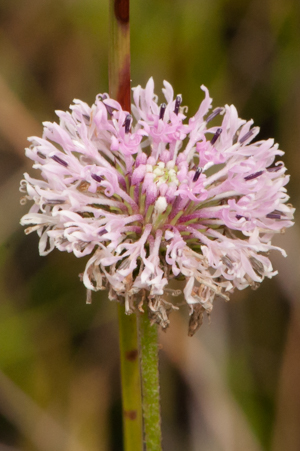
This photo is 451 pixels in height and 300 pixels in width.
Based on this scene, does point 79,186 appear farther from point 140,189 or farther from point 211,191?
point 211,191

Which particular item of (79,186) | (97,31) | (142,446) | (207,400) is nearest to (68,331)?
(207,400)

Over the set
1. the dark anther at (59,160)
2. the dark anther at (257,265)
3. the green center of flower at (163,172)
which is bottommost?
the dark anther at (257,265)

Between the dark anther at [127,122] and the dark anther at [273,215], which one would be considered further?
the dark anther at [273,215]

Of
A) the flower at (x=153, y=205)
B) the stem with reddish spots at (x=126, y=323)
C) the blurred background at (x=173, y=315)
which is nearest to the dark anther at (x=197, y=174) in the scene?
the flower at (x=153, y=205)

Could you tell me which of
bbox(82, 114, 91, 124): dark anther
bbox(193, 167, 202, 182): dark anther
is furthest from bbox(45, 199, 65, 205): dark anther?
bbox(193, 167, 202, 182): dark anther

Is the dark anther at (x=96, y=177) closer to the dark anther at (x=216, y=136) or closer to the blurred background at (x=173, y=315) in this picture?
the dark anther at (x=216, y=136)
